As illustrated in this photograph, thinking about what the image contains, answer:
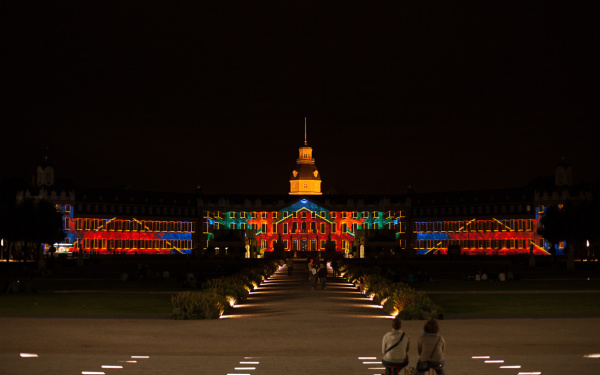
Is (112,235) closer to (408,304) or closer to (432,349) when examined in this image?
(408,304)

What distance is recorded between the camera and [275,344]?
25984 mm

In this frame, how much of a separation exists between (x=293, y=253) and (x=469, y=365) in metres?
138

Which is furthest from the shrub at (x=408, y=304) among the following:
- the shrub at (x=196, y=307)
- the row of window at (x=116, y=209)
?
the row of window at (x=116, y=209)

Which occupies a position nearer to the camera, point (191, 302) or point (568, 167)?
point (191, 302)

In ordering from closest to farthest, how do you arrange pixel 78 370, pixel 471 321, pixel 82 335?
pixel 78 370
pixel 82 335
pixel 471 321

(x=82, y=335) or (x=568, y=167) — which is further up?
(x=568, y=167)

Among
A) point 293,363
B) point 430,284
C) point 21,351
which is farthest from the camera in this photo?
point 430,284

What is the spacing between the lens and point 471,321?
1299 inches

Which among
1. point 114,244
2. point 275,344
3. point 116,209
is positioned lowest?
point 275,344

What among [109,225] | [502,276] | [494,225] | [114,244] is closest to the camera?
[502,276]

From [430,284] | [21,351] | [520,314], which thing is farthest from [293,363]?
[430,284]

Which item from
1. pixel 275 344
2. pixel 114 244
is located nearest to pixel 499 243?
pixel 114 244

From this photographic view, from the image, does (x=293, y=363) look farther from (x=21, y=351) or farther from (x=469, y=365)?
(x=21, y=351)

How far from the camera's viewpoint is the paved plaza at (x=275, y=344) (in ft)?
68.4
